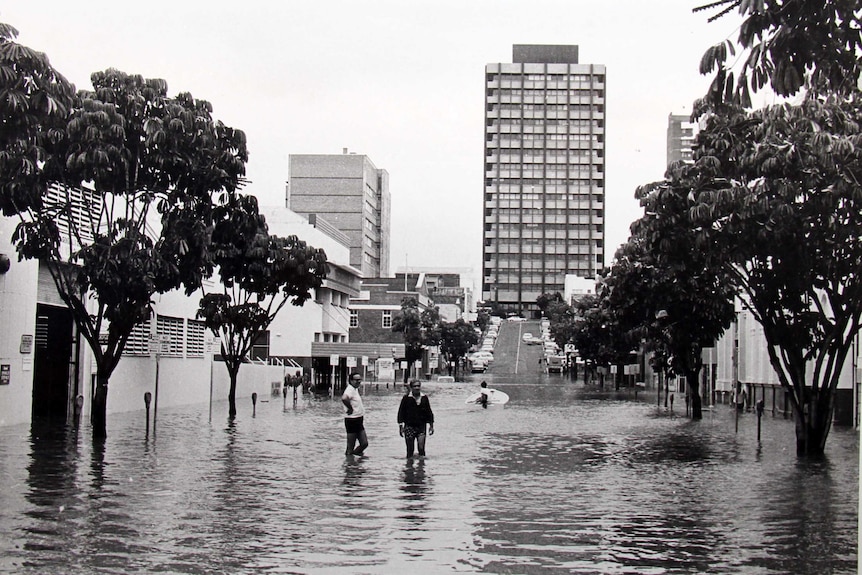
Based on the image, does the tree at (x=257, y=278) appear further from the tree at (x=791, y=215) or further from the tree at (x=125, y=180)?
the tree at (x=791, y=215)

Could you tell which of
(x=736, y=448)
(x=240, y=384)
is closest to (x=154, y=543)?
(x=736, y=448)

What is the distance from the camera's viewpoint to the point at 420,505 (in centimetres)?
1519

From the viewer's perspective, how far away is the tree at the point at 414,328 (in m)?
102

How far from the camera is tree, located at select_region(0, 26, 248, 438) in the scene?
23719 millimetres

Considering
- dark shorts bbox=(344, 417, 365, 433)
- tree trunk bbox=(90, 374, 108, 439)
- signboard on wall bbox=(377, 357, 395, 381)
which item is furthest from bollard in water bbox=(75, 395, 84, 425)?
signboard on wall bbox=(377, 357, 395, 381)

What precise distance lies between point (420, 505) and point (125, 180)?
12.6 metres

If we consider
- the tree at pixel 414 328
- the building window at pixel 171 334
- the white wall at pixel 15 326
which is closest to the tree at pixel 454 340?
the tree at pixel 414 328

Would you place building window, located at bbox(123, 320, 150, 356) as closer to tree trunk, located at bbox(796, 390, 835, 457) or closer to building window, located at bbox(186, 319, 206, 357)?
building window, located at bbox(186, 319, 206, 357)

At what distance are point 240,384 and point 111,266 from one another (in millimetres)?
32927

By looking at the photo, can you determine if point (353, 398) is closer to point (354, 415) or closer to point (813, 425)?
point (354, 415)

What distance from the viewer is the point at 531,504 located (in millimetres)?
15531

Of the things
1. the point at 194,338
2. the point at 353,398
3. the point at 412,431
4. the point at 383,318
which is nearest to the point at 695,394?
the point at 194,338

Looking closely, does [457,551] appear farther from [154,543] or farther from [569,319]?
[569,319]

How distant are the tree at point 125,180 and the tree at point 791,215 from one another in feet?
34.3
